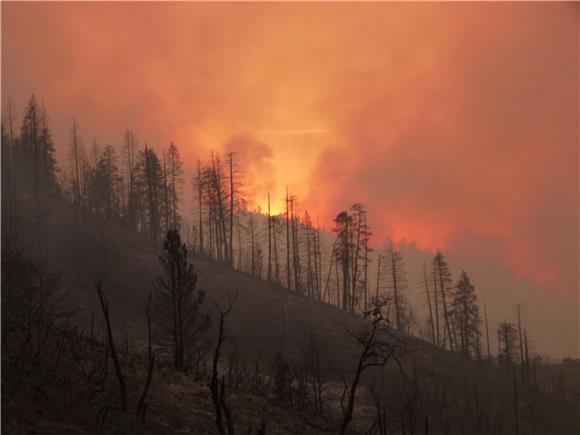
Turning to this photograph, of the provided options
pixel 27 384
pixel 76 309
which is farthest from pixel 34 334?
pixel 76 309

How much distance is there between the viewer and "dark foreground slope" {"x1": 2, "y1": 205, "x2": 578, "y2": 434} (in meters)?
16.2

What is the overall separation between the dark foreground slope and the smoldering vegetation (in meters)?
0.13

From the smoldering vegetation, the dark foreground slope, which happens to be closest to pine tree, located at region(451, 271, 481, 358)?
the smoldering vegetation

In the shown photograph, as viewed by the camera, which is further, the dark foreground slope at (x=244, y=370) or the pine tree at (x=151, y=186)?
the pine tree at (x=151, y=186)

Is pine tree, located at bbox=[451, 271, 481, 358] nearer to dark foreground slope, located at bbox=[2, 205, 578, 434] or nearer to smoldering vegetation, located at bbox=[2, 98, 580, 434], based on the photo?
smoldering vegetation, located at bbox=[2, 98, 580, 434]

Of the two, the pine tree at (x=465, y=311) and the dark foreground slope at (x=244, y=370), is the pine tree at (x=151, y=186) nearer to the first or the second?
the dark foreground slope at (x=244, y=370)

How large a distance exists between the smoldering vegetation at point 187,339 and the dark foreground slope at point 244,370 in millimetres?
130

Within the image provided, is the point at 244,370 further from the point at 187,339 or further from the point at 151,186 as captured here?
the point at 151,186

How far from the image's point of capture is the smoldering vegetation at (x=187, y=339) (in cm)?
1563

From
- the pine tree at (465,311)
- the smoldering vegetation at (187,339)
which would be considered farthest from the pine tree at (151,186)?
the pine tree at (465,311)

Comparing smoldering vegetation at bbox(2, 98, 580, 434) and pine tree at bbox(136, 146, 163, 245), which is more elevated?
pine tree at bbox(136, 146, 163, 245)

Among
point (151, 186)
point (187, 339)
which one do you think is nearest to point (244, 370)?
point (187, 339)

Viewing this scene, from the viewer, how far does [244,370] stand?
28.1 m

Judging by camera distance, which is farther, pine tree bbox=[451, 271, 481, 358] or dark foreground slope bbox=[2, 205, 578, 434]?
pine tree bbox=[451, 271, 481, 358]
